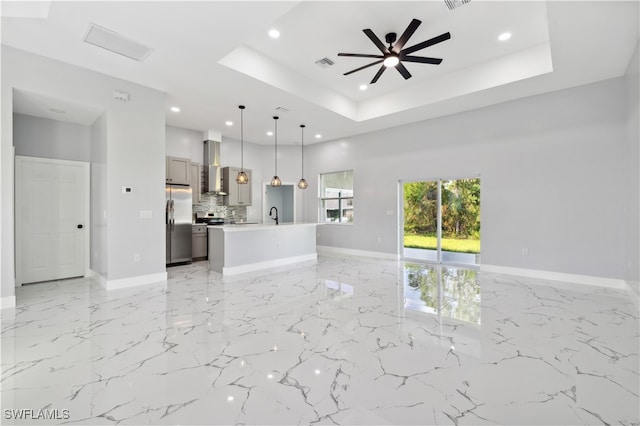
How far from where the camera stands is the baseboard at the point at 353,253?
280 inches

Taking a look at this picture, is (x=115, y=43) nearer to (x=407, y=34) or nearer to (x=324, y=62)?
(x=324, y=62)

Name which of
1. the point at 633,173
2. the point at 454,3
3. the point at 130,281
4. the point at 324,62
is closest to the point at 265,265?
the point at 130,281

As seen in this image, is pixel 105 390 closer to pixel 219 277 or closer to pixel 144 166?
pixel 219 277

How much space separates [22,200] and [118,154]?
1826mm

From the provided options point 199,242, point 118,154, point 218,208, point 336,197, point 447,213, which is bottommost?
point 199,242

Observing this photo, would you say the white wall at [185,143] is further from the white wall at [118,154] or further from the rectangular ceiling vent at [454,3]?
the rectangular ceiling vent at [454,3]

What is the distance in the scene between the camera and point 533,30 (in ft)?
12.8

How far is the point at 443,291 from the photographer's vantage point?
437cm

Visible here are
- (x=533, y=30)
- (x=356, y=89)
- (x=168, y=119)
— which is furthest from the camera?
(x=168, y=119)

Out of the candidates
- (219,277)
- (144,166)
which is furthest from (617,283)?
(144,166)

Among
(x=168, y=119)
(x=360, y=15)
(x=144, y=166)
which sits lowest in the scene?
(x=144, y=166)

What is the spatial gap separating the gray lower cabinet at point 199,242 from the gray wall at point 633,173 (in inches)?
296

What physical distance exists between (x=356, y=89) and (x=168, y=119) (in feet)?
13.3

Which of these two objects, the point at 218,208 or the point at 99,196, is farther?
the point at 218,208
